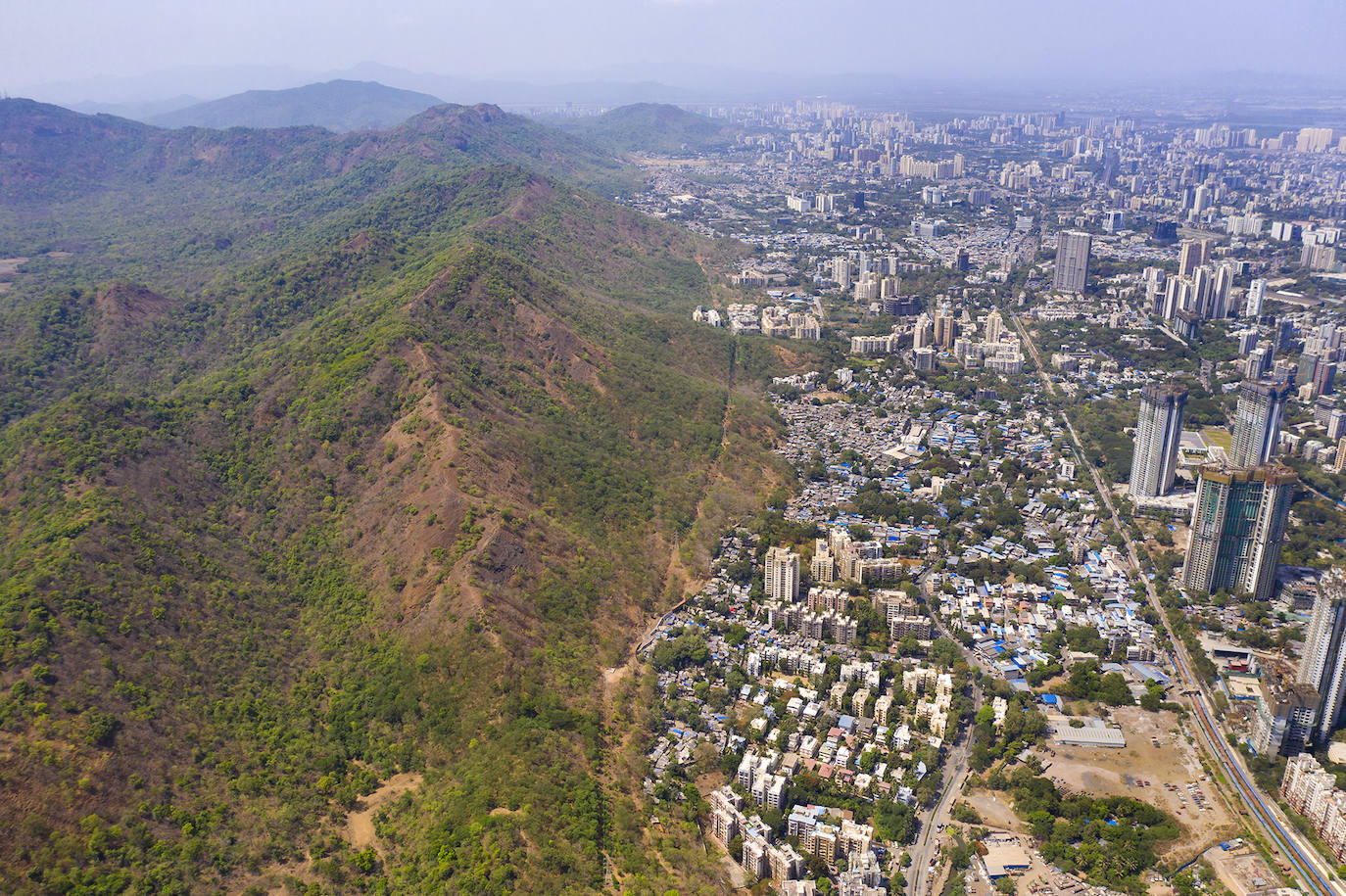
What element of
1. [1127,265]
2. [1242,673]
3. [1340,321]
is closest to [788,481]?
[1242,673]

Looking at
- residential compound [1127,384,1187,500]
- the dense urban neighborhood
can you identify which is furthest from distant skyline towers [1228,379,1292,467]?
residential compound [1127,384,1187,500]

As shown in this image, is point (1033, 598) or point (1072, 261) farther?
point (1072, 261)

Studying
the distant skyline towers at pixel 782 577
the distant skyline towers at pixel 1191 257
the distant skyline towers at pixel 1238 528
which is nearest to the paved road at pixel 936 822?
the distant skyline towers at pixel 782 577

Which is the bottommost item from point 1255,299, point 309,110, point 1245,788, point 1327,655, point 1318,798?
point 1245,788

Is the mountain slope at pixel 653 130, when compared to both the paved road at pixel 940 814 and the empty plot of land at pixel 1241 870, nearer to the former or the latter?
the paved road at pixel 940 814

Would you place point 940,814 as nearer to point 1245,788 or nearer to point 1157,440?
point 1245,788

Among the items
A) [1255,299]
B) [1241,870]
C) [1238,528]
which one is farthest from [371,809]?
[1255,299]

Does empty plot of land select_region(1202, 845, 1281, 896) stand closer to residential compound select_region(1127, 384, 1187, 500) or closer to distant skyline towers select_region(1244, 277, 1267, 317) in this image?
residential compound select_region(1127, 384, 1187, 500)
